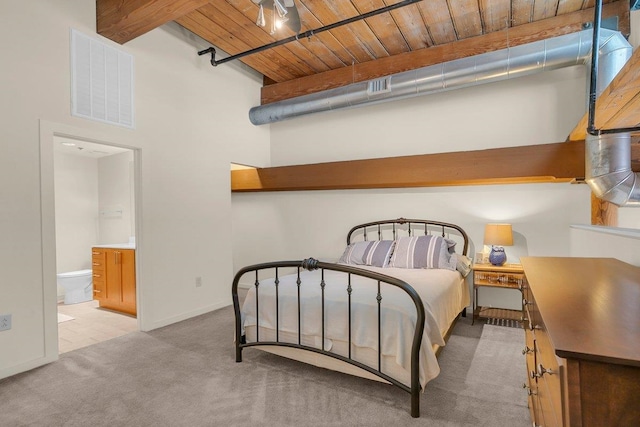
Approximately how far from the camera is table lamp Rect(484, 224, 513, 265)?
3426 mm

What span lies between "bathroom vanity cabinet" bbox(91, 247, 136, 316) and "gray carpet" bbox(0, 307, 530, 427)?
1.14 m

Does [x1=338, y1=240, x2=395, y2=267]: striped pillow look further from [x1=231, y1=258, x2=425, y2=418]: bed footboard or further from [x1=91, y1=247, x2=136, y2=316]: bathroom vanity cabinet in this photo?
[x1=91, y1=247, x2=136, y2=316]: bathroom vanity cabinet

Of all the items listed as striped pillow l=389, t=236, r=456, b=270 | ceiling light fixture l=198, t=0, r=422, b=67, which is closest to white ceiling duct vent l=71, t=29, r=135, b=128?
ceiling light fixture l=198, t=0, r=422, b=67

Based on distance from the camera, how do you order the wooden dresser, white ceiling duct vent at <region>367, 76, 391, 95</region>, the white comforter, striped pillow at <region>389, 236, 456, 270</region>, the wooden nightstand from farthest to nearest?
white ceiling duct vent at <region>367, 76, 391, 95</region> < striped pillow at <region>389, 236, 456, 270</region> < the wooden nightstand < the white comforter < the wooden dresser

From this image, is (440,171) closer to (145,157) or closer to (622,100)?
(622,100)

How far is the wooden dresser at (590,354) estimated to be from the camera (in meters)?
Result: 0.71

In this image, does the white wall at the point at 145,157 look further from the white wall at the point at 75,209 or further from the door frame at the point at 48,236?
the white wall at the point at 75,209

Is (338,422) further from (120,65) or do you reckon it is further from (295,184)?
(120,65)

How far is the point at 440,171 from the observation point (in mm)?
3566

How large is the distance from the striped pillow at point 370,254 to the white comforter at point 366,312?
0.67 meters

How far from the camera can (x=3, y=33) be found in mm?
2504

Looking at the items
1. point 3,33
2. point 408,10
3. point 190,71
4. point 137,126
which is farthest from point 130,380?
point 408,10

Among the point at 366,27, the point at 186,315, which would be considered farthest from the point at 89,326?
the point at 366,27

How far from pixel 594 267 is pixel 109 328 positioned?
428cm
